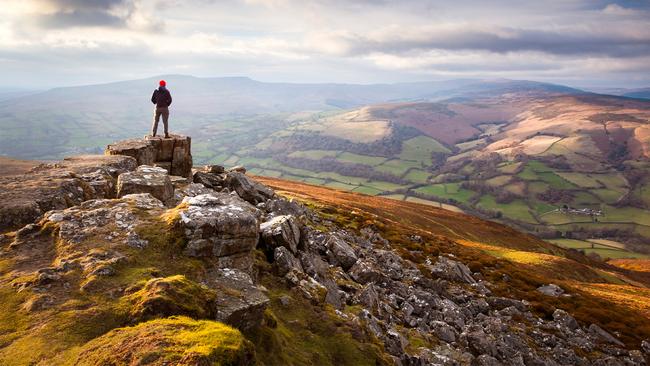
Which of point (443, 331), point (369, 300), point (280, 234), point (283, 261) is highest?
point (280, 234)

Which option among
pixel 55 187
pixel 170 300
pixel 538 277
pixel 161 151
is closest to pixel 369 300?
pixel 170 300

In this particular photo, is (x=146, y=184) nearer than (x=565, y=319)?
Yes

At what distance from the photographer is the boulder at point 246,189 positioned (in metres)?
35.3

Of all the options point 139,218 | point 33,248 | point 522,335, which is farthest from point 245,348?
point 522,335

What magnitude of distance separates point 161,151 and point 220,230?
20.1 metres

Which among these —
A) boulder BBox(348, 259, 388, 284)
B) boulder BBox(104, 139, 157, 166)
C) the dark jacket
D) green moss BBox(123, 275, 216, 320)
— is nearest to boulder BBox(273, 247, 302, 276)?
boulder BBox(348, 259, 388, 284)

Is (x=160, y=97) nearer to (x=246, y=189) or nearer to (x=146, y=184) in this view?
(x=246, y=189)

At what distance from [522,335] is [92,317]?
3048cm

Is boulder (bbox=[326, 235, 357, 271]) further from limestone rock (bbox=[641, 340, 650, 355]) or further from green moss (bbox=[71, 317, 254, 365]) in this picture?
limestone rock (bbox=[641, 340, 650, 355])

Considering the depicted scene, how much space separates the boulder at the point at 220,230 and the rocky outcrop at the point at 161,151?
51.3ft

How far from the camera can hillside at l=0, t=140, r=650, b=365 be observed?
11.2 metres

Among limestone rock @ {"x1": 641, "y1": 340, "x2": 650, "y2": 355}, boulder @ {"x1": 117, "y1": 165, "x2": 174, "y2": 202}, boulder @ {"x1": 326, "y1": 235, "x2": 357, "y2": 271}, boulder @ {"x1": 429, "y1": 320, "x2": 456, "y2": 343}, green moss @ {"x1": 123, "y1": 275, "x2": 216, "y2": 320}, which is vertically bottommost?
limestone rock @ {"x1": 641, "y1": 340, "x2": 650, "y2": 355}

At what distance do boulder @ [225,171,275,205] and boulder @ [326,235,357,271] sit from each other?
326 inches

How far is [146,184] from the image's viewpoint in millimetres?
22781
